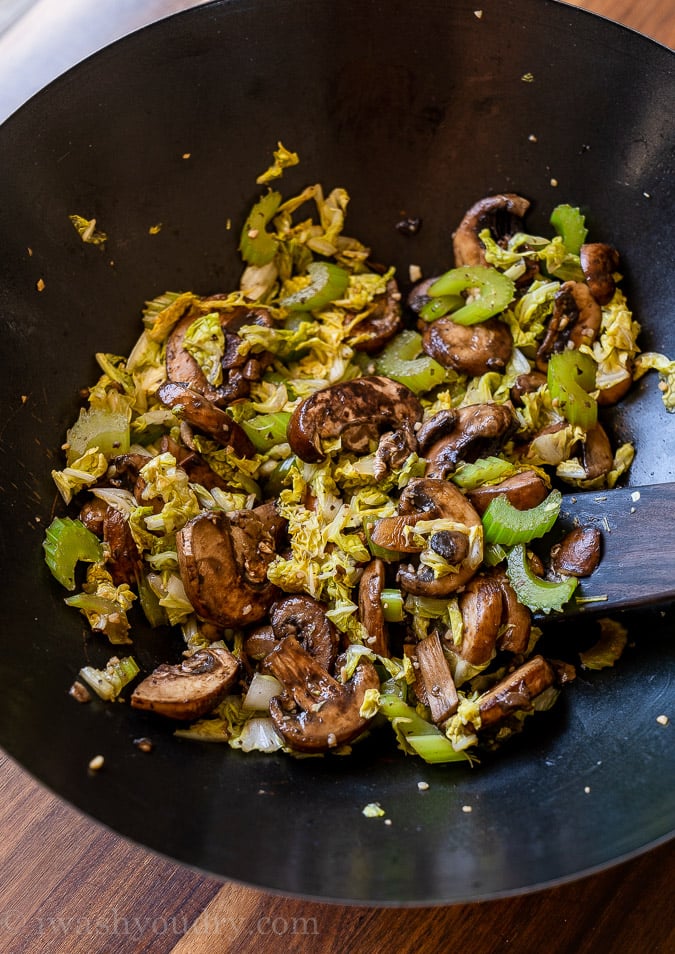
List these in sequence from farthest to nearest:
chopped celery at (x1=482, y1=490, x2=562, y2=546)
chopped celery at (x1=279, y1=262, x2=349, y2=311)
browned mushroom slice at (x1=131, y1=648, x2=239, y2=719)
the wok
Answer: chopped celery at (x1=279, y1=262, x2=349, y2=311)
chopped celery at (x1=482, y1=490, x2=562, y2=546)
browned mushroom slice at (x1=131, y1=648, x2=239, y2=719)
the wok

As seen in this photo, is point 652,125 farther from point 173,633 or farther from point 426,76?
point 173,633

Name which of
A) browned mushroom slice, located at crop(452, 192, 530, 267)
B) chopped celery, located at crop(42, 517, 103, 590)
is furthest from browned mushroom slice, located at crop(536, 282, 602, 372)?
chopped celery, located at crop(42, 517, 103, 590)

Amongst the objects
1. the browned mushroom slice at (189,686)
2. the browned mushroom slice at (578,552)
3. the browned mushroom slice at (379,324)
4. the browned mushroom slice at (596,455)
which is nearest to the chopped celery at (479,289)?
the browned mushroom slice at (379,324)

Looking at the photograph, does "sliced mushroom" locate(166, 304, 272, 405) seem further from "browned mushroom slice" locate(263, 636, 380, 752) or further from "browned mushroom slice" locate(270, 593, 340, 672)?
"browned mushroom slice" locate(263, 636, 380, 752)

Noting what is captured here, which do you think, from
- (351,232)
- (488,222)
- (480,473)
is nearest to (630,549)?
(480,473)

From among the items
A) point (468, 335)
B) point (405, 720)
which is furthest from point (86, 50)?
point (405, 720)

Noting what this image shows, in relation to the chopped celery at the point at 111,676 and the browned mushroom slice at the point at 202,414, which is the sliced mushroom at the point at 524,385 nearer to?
the browned mushroom slice at the point at 202,414

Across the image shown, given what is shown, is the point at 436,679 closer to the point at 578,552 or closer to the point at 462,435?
the point at 578,552
